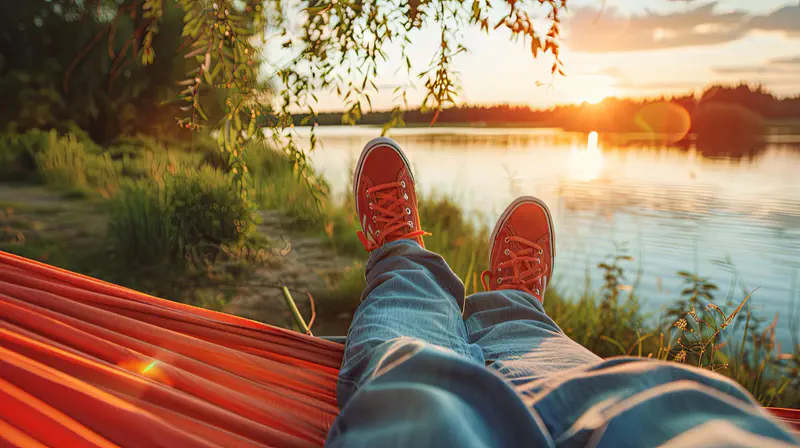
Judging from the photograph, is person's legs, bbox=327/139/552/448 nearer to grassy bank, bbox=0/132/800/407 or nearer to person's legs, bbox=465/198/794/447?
person's legs, bbox=465/198/794/447

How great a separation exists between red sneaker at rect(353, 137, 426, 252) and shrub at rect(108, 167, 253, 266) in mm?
716

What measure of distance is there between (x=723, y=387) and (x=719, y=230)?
384 cm

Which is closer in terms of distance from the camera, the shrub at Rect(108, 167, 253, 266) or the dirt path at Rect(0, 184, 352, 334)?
the dirt path at Rect(0, 184, 352, 334)

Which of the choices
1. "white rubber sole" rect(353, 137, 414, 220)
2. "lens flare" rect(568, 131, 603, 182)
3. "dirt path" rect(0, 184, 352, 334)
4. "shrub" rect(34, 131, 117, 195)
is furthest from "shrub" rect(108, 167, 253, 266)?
"lens flare" rect(568, 131, 603, 182)

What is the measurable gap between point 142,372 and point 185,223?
1681 millimetres

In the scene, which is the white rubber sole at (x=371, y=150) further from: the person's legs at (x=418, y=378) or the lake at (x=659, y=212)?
the person's legs at (x=418, y=378)

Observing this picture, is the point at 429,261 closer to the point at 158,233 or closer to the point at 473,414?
the point at 473,414

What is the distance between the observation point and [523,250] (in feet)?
5.73

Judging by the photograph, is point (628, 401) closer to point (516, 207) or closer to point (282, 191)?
point (516, 207)

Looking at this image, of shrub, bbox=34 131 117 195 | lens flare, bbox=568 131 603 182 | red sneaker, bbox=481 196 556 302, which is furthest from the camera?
lens flare, bbox=568 131 603 182

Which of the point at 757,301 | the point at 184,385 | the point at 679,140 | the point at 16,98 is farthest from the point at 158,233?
the point at 679,140

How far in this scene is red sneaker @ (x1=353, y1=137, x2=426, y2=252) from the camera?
5.41ft

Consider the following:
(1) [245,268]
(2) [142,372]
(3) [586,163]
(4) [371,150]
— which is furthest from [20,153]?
(3) [586,163]

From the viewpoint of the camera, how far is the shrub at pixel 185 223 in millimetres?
2287
